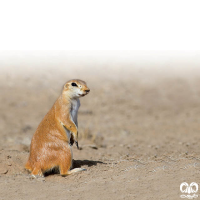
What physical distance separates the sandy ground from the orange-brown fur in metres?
0.22

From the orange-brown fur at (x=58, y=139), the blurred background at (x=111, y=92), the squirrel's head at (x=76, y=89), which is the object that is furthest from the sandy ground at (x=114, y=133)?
the squirrel's head at (x=76, y=89)

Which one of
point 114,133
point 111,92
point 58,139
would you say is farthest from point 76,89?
point 111,92

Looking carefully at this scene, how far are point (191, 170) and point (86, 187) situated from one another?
1636mm

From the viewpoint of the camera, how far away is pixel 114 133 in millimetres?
11852

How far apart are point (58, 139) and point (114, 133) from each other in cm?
580

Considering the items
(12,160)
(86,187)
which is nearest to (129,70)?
(12,160)

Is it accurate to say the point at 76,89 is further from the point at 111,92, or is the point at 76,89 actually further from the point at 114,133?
the point at 111,92

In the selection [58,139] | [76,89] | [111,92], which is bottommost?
[58,139]

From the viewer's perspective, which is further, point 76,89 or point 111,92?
point 111,92

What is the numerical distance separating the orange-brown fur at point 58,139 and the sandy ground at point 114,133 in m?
0.22

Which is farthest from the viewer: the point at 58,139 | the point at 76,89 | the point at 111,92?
the point at 111,92

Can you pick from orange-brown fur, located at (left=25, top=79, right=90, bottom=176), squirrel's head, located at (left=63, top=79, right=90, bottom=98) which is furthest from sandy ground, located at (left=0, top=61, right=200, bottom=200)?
squirrel's head, located at (left=63, top=79, right=90, bottom=98)

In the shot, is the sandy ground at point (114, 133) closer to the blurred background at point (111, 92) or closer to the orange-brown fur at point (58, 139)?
the blurred background at point (111, 92)

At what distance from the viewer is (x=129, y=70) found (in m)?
18.5
